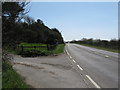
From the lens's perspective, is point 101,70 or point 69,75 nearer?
point 69,75

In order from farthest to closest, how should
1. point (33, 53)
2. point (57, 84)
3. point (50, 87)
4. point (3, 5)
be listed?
point (33, 53) → point (3, 5) → point (57, 84) → point (50, 87)

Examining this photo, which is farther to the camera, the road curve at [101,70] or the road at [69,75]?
the road curve at [101,70]

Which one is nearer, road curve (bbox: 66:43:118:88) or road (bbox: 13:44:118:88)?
road (bbox: 13:44:118:88)

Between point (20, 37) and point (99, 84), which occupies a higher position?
point (20, 37)

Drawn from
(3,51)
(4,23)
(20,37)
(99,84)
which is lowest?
(99,84)

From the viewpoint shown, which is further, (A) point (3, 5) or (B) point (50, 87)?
(A) point (3, 5)

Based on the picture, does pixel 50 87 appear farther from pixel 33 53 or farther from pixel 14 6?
pixel 33 53

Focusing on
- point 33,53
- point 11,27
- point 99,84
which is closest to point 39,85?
point 99,84

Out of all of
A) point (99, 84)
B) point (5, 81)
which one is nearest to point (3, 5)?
point (5, 81)

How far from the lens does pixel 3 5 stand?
927 centimetres

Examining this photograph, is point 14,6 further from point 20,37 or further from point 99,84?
point 99,84

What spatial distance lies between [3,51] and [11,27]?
4.11ft

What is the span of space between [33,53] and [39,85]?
660 inches

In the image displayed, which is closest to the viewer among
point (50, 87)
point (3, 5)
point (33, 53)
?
point (50, 87)
